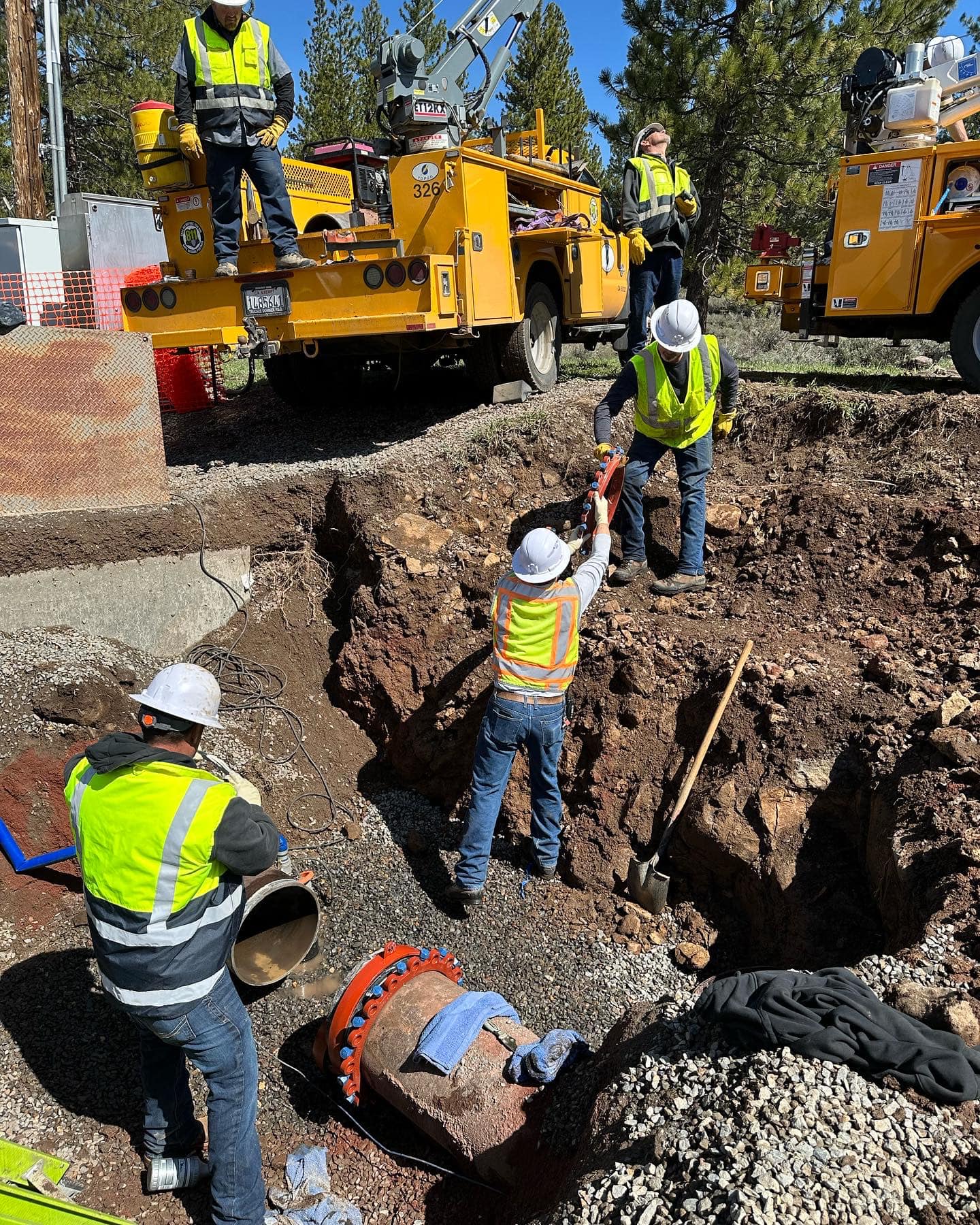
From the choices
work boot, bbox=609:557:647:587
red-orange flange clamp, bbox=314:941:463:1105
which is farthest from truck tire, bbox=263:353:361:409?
red-orange flange clamp, bbox=314:941:463:1105

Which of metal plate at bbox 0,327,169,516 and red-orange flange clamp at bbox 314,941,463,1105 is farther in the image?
metal plate at bbox 0,327,169,516

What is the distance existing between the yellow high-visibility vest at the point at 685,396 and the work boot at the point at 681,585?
2.60 feet

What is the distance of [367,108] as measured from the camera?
18.9 meters

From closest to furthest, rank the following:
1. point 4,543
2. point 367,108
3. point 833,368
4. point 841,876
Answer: point 841,876 < point 4,543 < point 833,368 < point 367,108

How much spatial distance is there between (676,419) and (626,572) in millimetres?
978

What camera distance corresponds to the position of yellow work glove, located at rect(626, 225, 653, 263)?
7.15 metres

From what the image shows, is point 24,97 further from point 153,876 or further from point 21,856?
point 153,876

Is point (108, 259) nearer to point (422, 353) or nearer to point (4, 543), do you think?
point (422, 353)

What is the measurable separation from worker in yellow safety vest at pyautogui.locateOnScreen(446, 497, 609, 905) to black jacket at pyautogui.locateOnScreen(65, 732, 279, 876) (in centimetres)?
175

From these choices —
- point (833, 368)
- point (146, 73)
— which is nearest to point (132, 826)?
point (833, 368)

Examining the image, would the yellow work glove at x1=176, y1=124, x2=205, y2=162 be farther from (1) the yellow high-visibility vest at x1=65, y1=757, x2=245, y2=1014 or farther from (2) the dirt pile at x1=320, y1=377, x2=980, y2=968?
(1) the yellow high-visibility vest at x1=65, y1=757, x2=245, y2=1014

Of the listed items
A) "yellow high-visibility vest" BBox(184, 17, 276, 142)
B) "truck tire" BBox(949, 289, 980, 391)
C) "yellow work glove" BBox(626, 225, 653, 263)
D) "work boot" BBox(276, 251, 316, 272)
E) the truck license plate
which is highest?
"yellow high-visibility vest" BBox(184, 17, 276, 142)

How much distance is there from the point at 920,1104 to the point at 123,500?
5406mm

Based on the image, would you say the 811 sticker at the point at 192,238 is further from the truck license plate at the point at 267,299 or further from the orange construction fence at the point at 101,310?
the orange construction fence at the point at 101,310
